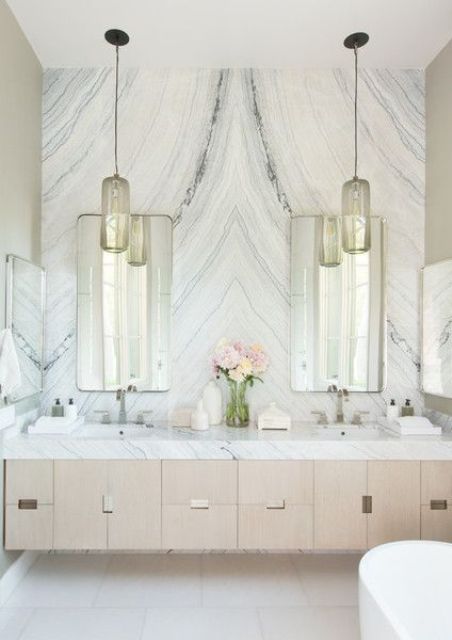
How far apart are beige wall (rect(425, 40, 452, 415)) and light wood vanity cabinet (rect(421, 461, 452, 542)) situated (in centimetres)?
42

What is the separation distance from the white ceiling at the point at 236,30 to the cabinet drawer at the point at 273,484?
2.46m

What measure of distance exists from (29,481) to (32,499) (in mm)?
98

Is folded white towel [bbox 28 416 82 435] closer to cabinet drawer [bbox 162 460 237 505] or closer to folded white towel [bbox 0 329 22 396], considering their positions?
folded white towel [bbox 0 329 22 396]

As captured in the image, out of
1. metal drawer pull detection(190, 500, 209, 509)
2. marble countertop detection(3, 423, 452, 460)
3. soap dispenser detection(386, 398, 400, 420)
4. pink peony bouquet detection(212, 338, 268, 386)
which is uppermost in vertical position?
pink peony bouquet detection(212, 338, 268, 386)

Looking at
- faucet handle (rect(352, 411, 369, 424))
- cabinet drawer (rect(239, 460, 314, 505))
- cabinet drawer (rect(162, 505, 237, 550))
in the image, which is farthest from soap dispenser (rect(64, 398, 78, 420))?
faucet handle (rect(352, 411, 369, 424))

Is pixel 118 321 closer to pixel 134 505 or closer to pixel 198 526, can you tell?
pixel 134 505

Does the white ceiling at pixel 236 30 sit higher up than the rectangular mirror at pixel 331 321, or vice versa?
the white ceiling at pixel 236 30

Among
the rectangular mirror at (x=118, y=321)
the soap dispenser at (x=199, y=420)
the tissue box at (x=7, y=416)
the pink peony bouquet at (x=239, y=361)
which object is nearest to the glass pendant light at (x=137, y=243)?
the rectangular mirror at (x=118, y=321)

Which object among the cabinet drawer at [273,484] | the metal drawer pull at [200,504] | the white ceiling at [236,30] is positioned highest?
the white ceiling at [236,30]

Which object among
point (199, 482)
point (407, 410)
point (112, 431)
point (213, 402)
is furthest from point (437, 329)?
point (112, 431)

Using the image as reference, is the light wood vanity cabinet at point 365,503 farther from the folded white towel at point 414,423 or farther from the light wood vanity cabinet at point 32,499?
the light wood vanity cabinet at point 32,499

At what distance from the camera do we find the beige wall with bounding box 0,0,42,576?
8.66 ft

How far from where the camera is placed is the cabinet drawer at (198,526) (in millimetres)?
2656

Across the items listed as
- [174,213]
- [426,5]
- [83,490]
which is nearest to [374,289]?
[174,213]
